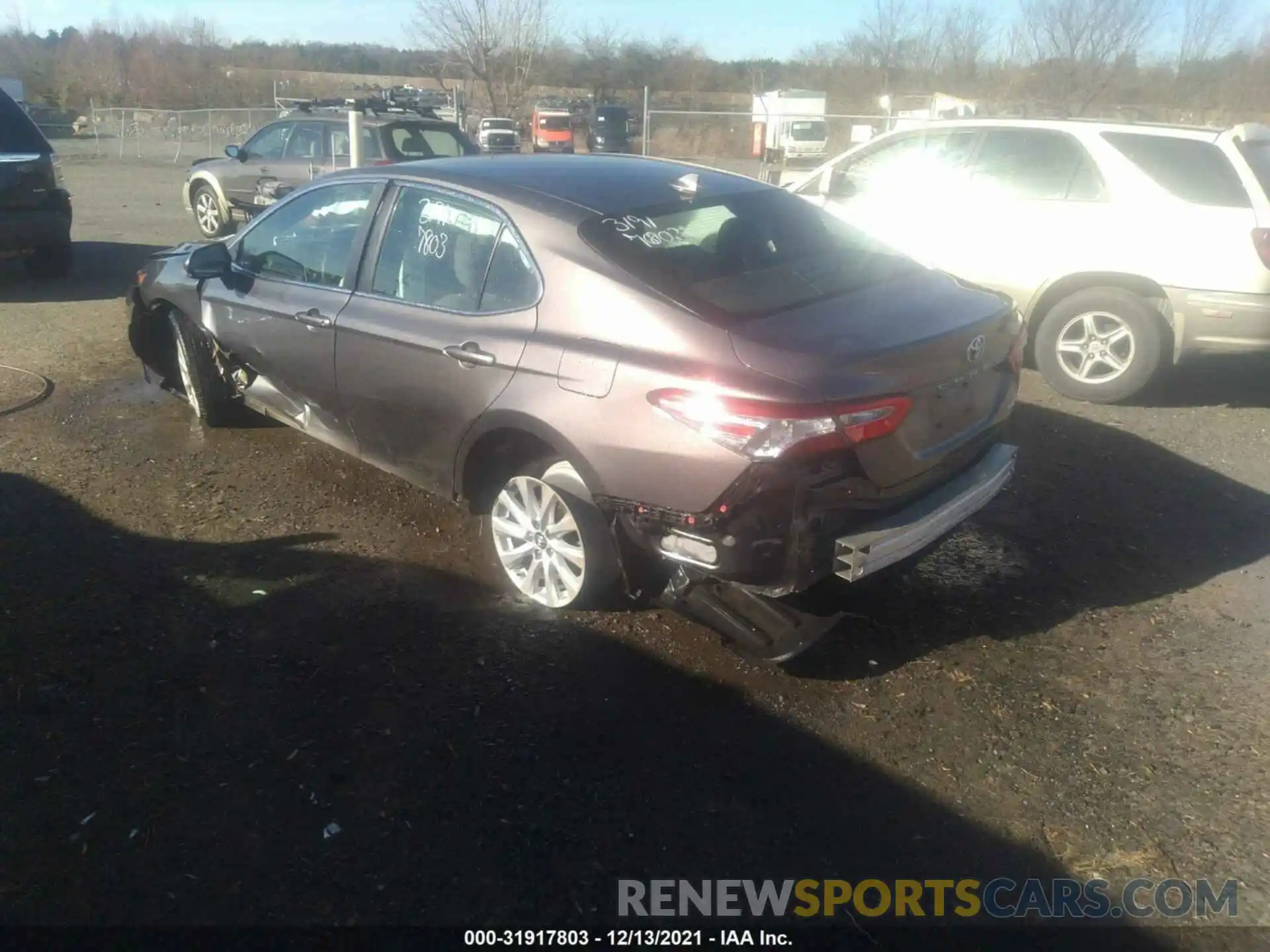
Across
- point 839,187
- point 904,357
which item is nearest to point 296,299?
point 904,357

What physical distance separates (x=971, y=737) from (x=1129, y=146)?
5.33 m

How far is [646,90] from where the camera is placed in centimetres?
1873

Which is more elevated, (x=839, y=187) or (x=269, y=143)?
(x=269, y=143)

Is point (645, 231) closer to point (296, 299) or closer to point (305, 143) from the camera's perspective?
point (296, 299)

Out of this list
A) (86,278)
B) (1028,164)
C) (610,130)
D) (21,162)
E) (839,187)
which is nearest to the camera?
(1028,164)

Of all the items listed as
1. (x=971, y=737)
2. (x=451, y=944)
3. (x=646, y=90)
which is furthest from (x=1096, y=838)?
(x=646, y=90)

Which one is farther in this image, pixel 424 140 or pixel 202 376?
pixel 424 140

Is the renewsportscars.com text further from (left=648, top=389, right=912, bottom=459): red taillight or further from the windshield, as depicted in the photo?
the windshield

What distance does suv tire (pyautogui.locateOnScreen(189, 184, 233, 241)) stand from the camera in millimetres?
13945

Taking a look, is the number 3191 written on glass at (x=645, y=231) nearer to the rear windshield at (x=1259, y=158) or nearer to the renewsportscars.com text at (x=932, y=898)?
the renewsportscars.com text at (x=932, y=898)

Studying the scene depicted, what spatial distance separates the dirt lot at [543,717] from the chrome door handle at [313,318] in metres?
0.96

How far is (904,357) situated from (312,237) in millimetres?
2986

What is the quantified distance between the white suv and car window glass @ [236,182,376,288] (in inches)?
129

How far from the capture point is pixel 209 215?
556 inches
